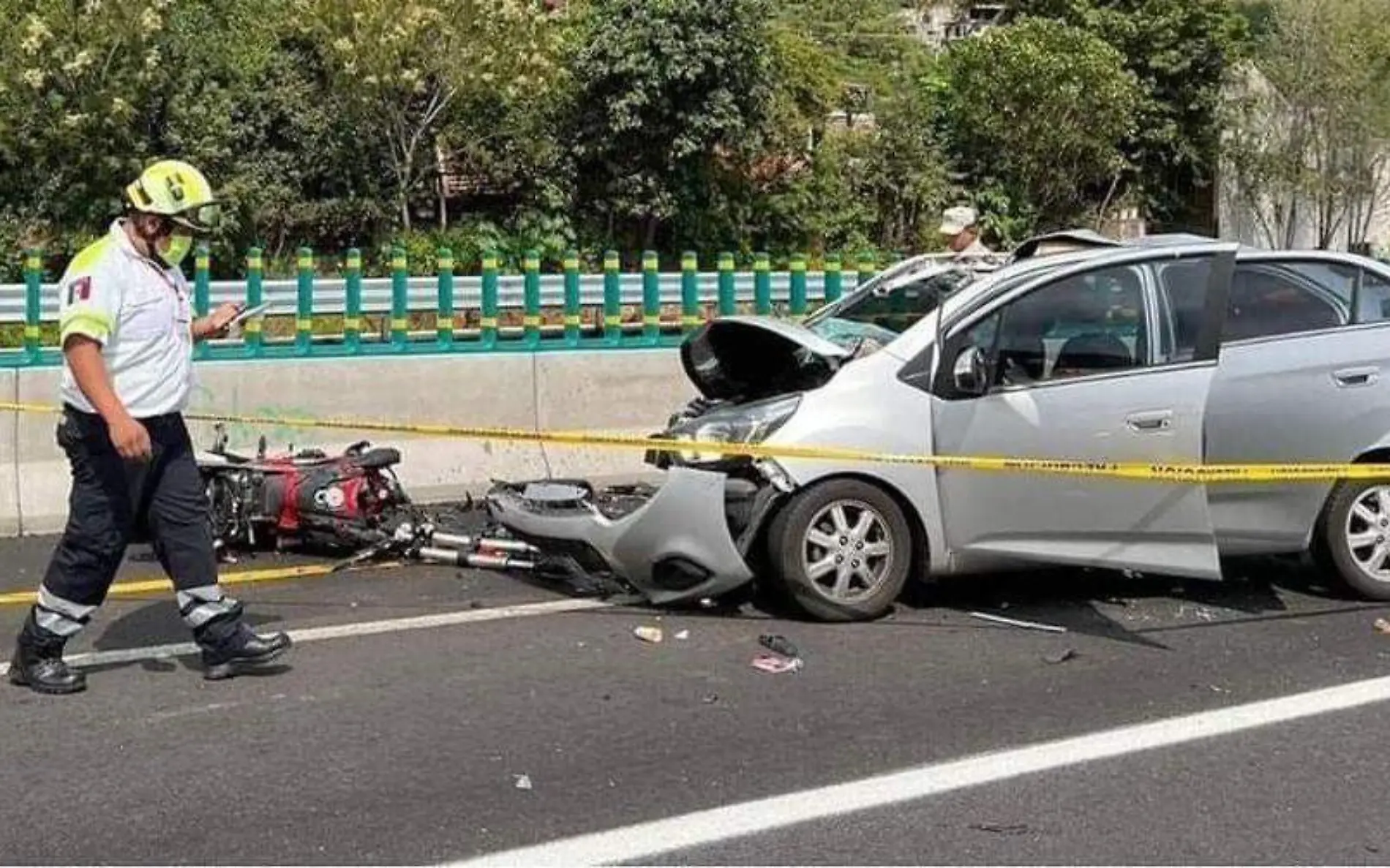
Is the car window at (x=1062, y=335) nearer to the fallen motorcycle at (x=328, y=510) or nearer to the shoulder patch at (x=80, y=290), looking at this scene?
the fallen motorcycle at (x=328, y=510)

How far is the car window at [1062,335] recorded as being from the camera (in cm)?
673

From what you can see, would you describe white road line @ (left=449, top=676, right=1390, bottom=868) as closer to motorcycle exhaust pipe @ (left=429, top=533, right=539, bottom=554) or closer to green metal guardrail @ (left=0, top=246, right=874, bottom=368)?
motorcycle exhaust pipe @ (left=429, top=533, right=539, bottom=554)

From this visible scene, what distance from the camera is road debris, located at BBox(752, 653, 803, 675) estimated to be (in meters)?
5.96

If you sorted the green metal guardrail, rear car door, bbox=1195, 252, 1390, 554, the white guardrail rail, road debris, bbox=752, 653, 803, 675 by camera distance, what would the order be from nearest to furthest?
road debris, bbox=752, 653, 803, 675, rear car door, bbox=1195, 252, 1390, 554, the green metal guardrail, the white guardrail rail

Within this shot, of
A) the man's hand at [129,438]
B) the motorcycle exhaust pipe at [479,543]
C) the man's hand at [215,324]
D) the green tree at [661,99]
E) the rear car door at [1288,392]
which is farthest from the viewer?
the green tree at [661,99]

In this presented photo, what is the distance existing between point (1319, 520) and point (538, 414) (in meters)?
5.57

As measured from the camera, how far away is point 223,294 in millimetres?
12805

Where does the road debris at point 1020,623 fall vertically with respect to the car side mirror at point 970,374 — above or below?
below

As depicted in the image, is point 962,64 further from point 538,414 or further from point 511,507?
point 511,507

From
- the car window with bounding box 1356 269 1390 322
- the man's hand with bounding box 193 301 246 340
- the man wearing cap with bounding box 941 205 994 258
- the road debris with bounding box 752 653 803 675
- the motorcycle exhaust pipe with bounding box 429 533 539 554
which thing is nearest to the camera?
the road debris with bounding box 752 653 803 675

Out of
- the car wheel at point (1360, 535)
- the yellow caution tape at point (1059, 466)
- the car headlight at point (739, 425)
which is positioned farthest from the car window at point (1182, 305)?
the car headlight at point (739, 425)

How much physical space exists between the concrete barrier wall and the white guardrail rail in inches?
40.8

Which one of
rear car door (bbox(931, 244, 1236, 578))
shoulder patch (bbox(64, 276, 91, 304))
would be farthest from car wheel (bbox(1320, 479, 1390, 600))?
shoulder patch (bbox(64, 276, 91, 304))

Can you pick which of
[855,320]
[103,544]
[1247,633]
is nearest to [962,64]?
[855,320]
